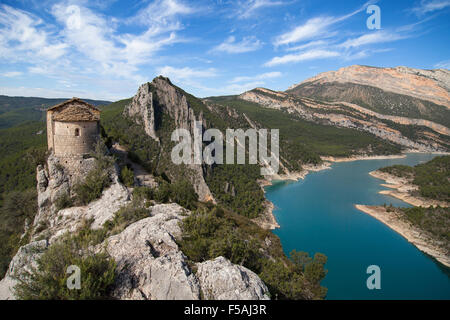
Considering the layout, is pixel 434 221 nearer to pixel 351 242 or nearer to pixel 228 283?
pixel 351 242

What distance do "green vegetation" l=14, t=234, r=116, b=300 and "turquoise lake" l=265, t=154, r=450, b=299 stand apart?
82.4 feet

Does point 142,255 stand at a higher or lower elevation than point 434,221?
higher

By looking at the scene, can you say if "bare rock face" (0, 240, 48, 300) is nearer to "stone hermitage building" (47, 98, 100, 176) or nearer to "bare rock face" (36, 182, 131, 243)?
"bare rock face" (36, 182, 131, 243)

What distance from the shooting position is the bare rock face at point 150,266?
6805 mm

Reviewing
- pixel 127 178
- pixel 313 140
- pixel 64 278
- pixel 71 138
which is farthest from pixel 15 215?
pixel 313 140

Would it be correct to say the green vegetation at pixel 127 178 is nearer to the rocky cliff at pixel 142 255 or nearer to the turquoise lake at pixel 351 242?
the rocky cliff at pixel 142 255

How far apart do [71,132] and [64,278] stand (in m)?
9.81

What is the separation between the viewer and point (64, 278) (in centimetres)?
607

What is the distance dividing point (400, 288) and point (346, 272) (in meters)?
5.26

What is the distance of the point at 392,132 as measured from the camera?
13512cm

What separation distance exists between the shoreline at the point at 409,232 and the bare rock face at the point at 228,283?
36.3 metres

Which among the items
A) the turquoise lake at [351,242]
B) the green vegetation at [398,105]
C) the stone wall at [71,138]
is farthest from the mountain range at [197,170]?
the turquoise lake at [351,242]
